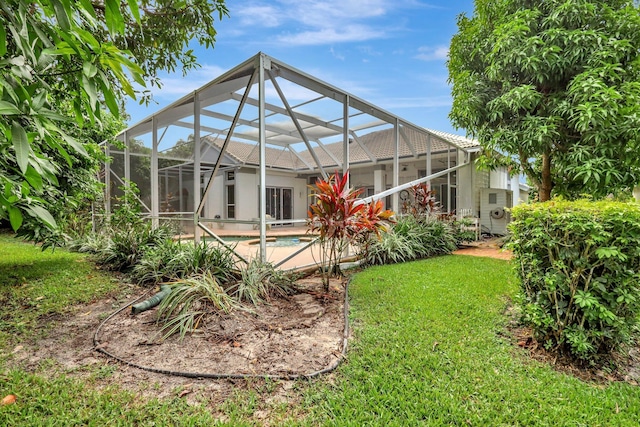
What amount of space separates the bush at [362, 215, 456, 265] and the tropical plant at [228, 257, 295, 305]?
220 centimetres

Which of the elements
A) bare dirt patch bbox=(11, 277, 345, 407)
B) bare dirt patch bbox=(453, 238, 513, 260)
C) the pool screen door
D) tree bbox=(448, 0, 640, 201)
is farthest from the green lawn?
the pool screen door

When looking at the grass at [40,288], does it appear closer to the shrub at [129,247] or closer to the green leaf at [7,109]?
the shrub at [129,247]

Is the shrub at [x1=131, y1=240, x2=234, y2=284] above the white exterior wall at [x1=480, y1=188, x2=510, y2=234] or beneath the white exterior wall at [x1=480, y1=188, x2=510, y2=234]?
beneath

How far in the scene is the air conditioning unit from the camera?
12.0 m

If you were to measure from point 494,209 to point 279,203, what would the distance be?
32.9 ft

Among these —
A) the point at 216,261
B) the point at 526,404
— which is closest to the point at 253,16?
the point at 216,261

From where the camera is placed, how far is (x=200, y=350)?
307 centimetres

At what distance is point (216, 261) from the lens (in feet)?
16.6

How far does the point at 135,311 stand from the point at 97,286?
67.1 inches

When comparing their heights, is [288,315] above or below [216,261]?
below

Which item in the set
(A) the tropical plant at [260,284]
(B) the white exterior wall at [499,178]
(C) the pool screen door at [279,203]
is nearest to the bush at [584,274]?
(A) the tropical plant at [260,284]

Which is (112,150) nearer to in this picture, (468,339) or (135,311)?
(135,311)

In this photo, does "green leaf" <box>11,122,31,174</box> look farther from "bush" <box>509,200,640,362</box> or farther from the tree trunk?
the tree trunk

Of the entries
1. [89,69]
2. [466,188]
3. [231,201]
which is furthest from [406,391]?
[231,201]
